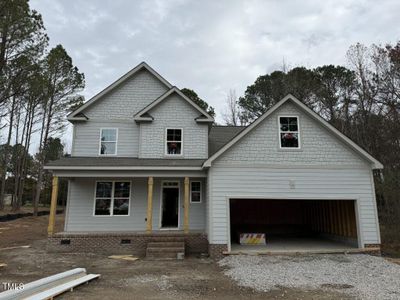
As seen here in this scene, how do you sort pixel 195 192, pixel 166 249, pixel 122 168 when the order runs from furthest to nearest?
1. pixel 195 192
2. pixel 122 168
3. pixel 166 249

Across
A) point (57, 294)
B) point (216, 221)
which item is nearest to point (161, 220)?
point (216, 221)

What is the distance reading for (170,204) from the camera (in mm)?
13617

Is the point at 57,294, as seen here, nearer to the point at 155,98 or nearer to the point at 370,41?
the point at 155,98

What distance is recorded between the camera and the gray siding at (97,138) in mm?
13734

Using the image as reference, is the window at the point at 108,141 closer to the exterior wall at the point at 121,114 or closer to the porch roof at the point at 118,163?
the exterior wall at the point at 121,114

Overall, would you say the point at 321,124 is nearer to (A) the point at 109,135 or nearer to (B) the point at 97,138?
(A) the point at 109,135

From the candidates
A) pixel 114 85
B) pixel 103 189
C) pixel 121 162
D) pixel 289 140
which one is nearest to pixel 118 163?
pixel 121 162

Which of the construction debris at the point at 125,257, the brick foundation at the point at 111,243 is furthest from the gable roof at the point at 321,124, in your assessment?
the construction debris at the point at 125,257

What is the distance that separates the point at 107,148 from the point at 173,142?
11.0 ft

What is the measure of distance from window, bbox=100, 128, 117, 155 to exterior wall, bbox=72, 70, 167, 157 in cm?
19

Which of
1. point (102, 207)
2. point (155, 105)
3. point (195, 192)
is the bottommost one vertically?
point (102, 207)

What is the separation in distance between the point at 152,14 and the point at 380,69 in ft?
55.5

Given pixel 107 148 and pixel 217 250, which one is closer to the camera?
pixel 217 250

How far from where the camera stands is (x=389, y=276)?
7785mm
